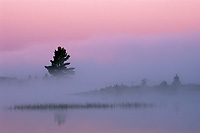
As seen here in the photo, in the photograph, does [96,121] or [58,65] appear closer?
[96,121]

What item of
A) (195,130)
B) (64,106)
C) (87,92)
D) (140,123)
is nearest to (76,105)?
(64,106)

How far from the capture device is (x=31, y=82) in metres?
128

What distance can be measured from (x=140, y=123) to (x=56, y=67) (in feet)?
205

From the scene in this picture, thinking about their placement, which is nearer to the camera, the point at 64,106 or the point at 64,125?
the point at 64,125

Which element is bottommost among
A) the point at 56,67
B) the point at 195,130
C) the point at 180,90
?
the point at 195,130

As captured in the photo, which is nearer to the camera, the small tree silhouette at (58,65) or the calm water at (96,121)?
the calm water at (96,121)

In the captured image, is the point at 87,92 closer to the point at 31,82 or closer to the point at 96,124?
the point at 31,82

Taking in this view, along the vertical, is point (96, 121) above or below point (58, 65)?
below

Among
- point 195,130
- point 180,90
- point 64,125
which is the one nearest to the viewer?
point 195,130

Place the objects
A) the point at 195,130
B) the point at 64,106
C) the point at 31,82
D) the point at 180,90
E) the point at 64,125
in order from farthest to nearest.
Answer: the point at 31,82, the point at 180,90, the point at 64,106, the point at 64,125, the point at 195,130

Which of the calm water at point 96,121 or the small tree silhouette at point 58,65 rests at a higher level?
the small tree silhouette at point 58,65

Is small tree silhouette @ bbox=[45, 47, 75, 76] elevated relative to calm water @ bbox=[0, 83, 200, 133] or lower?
elevated

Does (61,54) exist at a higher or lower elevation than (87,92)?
higher

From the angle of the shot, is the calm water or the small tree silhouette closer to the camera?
Result: the calm water
